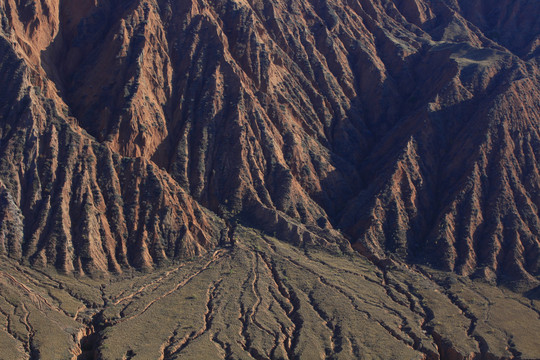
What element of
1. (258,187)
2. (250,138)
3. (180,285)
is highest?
(250,138)

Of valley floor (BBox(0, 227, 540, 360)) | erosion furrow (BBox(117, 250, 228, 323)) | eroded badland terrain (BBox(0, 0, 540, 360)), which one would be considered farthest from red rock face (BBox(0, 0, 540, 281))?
valley floor (BBox(0, 227, 540, 360))

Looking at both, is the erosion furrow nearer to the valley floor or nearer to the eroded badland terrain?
the valley floor

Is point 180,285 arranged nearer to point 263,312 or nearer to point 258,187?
point 263,312

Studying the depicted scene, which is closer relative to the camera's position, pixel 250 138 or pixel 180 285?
pixel 180 285

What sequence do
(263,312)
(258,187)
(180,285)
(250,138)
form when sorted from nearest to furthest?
(263,312), (180,285), (258,187), (250,138)

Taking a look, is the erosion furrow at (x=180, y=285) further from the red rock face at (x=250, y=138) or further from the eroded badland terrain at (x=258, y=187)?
the red rock face at (x=250, y=138)

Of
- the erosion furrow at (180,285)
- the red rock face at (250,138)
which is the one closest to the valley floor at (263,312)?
the erosion furrow at (180,285)

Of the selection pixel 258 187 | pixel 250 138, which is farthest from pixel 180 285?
pixel 250 138

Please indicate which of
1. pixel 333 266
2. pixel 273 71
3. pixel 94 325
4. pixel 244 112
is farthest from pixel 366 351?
pixel 273 71
